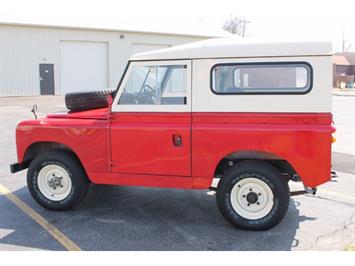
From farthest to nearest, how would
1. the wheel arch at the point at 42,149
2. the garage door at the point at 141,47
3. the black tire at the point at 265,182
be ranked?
the garage door at the point at 141,47, the wheel arch at the point at 42,149, the black tire at the point at 265,182

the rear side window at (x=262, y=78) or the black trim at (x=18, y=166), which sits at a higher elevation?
the rear side window at (x=262, y=78)

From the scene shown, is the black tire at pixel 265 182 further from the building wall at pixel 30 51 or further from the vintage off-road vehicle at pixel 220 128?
the building wall at pixel 30 51

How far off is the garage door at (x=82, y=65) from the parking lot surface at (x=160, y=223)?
20201mm

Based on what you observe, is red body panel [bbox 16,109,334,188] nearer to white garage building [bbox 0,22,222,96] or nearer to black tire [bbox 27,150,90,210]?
black tire [bbox 27,150,90,210]

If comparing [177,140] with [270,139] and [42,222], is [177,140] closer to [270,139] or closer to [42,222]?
[270,139]

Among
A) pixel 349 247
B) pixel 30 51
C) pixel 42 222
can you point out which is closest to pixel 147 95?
pixel 42 222

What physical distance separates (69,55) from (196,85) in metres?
22.9

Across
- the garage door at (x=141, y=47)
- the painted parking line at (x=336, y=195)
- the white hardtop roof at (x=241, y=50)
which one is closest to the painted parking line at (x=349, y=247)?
the painted parking line at (x=336, y=195)

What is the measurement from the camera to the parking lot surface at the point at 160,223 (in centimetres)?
461

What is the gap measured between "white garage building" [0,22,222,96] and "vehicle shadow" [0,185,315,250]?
18797 mm

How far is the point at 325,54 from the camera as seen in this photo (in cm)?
462

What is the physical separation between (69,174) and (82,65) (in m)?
22.3
